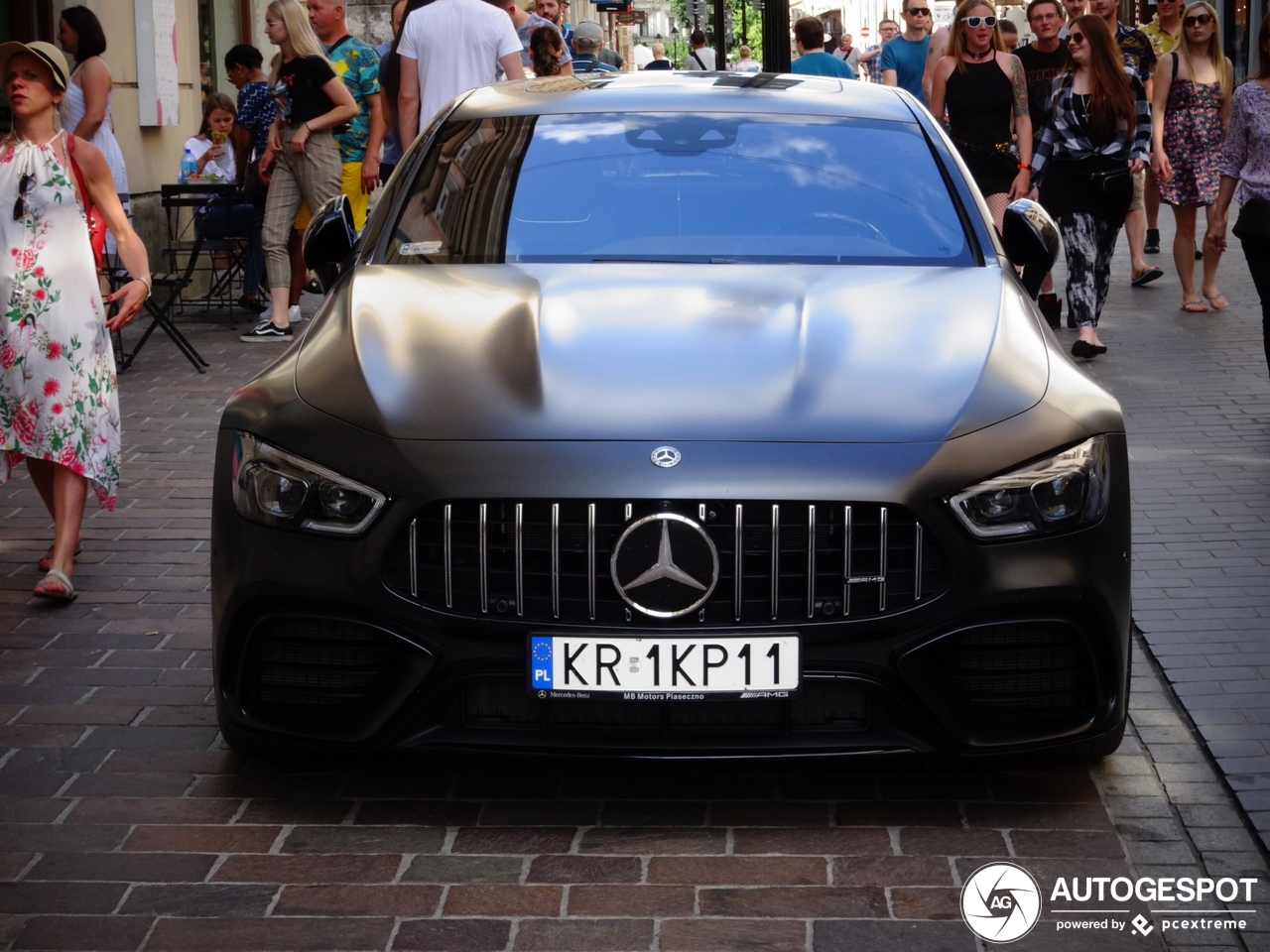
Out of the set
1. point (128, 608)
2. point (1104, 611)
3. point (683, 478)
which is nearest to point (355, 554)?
point (683, 478)

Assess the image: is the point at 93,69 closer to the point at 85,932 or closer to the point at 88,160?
the point at 88,160

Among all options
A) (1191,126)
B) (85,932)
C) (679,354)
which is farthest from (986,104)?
(85,932)

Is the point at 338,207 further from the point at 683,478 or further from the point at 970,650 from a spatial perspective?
the point at 970,650

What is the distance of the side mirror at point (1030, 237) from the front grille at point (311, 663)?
222 centimetres

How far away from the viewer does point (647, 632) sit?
3.68 metres

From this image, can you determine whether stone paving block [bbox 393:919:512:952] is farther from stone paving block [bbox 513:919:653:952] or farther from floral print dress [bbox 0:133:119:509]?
floral print dress [bbox 0:133:119:509]

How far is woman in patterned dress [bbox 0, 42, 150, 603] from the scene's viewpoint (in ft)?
19.7

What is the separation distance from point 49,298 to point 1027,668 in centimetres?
360

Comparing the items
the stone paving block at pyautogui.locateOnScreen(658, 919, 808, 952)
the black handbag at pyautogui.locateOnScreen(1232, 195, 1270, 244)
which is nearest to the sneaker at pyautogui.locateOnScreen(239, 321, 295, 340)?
the black handbag at pyautogui.locateOnScreen(1232, 195, 1270, 244)

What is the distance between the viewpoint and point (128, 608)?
5.79 metres

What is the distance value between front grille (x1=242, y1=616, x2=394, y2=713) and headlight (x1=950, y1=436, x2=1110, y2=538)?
48.4 inches

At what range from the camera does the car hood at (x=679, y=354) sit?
3.82 meters

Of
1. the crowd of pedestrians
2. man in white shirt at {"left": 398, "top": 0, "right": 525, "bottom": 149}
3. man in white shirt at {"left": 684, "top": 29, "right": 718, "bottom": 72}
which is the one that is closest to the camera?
the crowd of pedestrians

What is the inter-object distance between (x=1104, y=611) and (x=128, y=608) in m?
3.20
